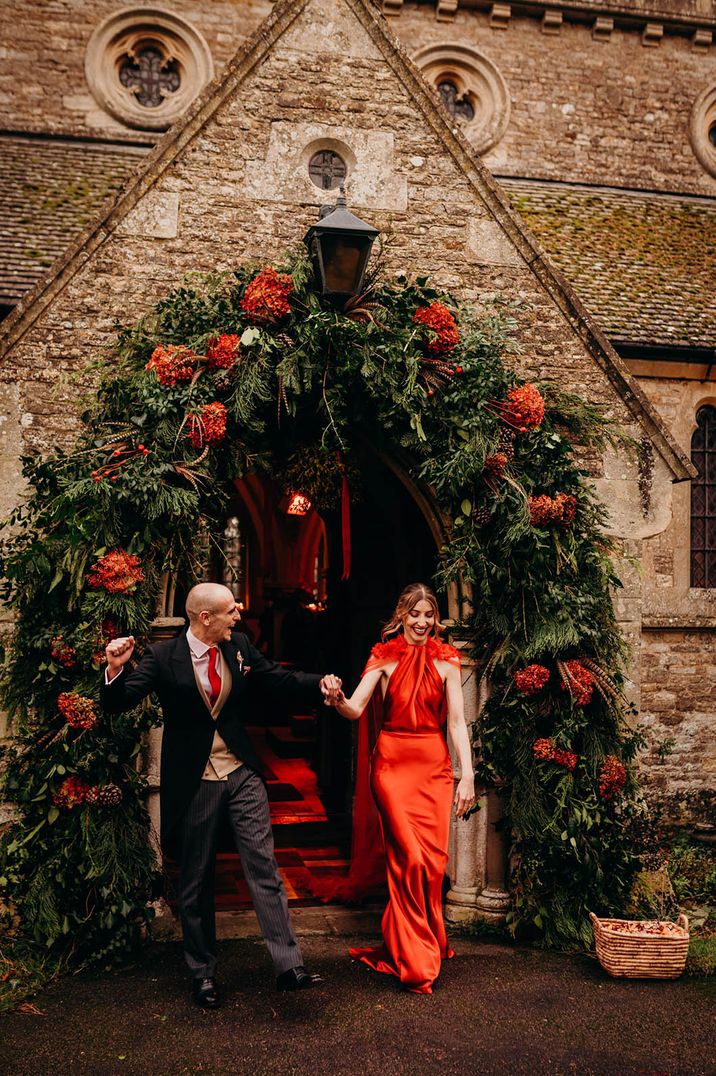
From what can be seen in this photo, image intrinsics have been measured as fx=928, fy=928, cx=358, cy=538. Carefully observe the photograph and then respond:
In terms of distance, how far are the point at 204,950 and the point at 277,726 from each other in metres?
9.39

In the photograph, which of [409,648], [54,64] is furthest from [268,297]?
[54,64]

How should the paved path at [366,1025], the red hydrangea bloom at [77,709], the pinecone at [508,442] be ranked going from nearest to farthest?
the paved path at [366,1025] < the red hydrangea bloom at [77,709] < the pinecone at [508,442]

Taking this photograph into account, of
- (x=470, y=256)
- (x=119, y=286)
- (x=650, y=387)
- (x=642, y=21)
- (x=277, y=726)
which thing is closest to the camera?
(x=119, y=286)

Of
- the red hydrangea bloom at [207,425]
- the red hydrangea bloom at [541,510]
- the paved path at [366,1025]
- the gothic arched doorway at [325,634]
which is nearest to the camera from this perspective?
the paved path at [366,1025]

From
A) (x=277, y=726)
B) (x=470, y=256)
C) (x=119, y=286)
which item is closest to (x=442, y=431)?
(x=470, y=256)

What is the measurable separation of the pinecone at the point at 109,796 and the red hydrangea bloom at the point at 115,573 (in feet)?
3.53

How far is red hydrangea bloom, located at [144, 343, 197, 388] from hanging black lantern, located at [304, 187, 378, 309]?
3.18 feet

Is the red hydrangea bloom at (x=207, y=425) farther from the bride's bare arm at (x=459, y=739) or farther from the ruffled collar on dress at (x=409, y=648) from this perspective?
the bride's bare arm at (x=459, y=739)

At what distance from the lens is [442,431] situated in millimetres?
5844

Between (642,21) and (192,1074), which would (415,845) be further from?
(642,21)

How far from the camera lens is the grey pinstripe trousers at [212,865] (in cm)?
436

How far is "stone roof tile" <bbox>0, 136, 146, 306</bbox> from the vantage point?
8836 mm

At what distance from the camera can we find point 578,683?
5.66 meters

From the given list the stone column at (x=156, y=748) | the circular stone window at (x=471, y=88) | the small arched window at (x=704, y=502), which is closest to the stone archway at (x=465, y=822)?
the stone column at (x=156, y=748)
